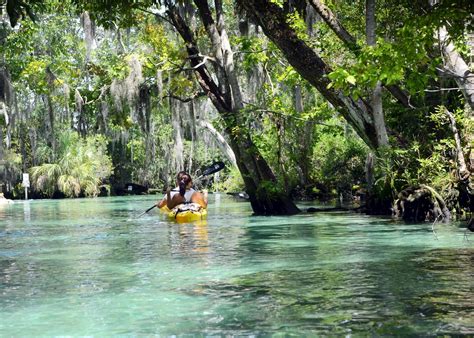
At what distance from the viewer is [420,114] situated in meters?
19.6

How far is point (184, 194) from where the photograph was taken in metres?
21.2

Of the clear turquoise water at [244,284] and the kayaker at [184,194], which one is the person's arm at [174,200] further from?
the clear turquoise water at [244,284]

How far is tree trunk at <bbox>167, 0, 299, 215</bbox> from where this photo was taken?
2120cm

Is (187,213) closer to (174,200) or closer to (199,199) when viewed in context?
(199,199)

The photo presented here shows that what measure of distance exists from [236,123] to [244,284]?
12383 millimetres

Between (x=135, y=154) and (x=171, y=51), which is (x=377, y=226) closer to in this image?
(x=171, y=51)

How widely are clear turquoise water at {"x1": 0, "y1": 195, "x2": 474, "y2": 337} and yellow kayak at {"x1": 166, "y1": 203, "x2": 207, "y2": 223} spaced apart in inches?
156

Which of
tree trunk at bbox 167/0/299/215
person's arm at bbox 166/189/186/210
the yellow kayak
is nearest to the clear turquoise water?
the yellow kayak

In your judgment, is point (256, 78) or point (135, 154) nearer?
point (256, 78)

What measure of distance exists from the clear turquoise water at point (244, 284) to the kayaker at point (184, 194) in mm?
4651

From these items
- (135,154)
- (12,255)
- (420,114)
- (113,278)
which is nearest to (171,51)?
(420,114)

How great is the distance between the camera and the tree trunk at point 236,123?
21.2 m

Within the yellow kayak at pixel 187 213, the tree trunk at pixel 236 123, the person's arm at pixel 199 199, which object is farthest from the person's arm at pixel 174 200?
the tree trunk at pixel 236 123

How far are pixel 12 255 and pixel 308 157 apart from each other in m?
20.2
